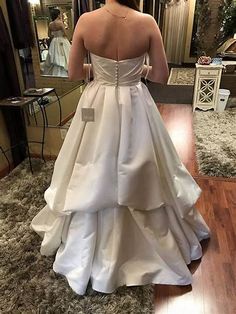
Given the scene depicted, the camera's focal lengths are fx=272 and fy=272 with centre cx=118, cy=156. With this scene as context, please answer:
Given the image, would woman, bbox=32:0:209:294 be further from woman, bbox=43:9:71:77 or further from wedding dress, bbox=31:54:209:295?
woman, bbox=43:9:71:77

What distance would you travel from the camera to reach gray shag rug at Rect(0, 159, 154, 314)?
1.37 metres

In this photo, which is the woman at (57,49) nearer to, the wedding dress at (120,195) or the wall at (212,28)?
the wedding dress at (120,195)

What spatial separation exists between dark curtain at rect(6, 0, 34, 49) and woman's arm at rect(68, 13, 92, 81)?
4.44 ft

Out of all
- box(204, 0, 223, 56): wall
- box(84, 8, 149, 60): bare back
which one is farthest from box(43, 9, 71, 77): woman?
box(204, 0, 223, 56): wall

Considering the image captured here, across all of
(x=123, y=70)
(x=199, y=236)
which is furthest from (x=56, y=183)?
(x=199, y=236)

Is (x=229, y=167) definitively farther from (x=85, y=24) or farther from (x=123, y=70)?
(x=85, y=24)

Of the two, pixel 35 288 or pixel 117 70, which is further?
pixel 35 288

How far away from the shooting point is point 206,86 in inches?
161

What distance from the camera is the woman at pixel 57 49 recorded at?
2.39 m

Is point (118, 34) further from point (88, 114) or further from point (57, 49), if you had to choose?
point (57, 49)

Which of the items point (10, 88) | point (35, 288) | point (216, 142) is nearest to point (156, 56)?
point (35, 288)

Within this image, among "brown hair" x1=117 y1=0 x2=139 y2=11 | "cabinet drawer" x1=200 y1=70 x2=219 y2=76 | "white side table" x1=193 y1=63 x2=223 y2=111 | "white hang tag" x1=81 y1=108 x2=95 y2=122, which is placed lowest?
"white side table" x1=193 y1=63 x2=223 y2=111

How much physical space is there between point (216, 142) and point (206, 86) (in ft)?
4.21

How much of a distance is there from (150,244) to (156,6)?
6.32 metres
